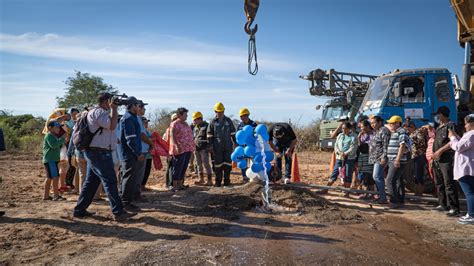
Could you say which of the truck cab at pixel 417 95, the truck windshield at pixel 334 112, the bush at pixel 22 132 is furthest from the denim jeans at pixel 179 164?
the bush at pixel 22 132

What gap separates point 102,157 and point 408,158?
5.45m

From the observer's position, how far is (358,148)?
24.0 ft

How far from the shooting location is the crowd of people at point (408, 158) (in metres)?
5.14

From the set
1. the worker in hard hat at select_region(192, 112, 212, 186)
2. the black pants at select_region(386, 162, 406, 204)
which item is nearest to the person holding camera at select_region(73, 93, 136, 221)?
the worker in hard hat at select_region(192, 112, 212, 186)

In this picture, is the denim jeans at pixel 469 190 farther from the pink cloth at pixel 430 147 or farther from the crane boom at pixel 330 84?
the crane boom at pixel 330 84

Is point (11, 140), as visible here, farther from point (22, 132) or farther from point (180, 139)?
point (180, 139)

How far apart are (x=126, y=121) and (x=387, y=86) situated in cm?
613

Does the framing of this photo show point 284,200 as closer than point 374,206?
Yes

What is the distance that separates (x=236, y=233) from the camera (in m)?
4.43

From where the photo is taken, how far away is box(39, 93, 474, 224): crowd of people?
196 inches

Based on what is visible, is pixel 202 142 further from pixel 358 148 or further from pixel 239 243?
pixel 239 243

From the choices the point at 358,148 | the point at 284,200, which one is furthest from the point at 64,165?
the point at 358,148

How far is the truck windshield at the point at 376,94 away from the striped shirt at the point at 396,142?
2.03 meters

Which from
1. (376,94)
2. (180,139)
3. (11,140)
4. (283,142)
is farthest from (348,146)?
(11,140)
